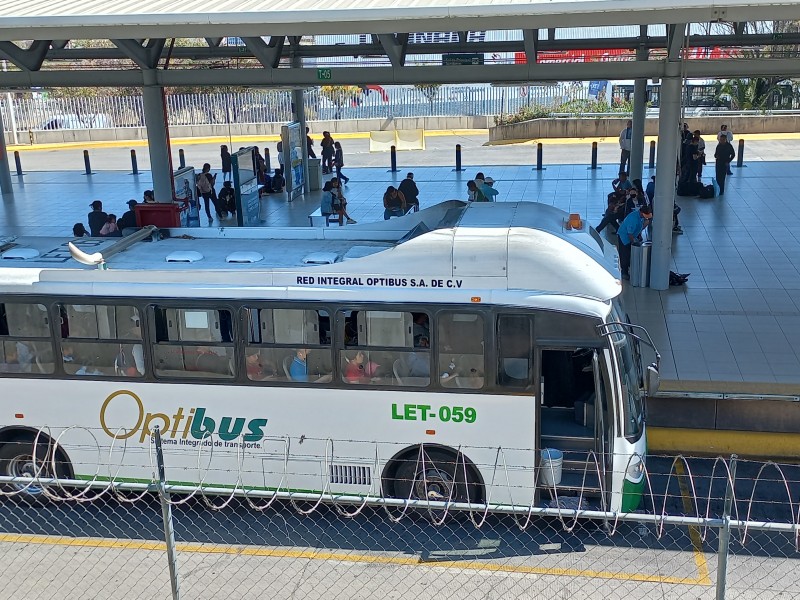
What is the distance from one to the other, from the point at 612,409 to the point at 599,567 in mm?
1415

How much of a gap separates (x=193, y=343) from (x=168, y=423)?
86cm

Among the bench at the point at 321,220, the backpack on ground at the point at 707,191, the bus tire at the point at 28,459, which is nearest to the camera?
the bus tire at the point at 28,459

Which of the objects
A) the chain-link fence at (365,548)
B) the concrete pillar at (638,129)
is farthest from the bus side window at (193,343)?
the concrete pillar at (638,129)

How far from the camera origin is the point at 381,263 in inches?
340

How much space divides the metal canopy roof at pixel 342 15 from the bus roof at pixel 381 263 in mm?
2315

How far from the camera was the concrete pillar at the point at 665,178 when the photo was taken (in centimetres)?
1512

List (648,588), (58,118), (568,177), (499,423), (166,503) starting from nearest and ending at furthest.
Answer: (166,503)
(648,588)
(499,423)
(568,177)
(58,118)

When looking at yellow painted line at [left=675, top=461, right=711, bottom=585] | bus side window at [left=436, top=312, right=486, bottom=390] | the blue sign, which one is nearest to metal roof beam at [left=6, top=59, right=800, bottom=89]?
yellow painted line at [left=675, top=461, right=711, bottom=585]

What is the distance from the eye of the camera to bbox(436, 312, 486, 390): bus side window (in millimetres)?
8445

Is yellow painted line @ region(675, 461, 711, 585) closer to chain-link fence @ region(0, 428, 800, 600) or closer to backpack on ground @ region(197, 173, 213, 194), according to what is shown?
chain-link fence @ region(0, 428, 800, 600)

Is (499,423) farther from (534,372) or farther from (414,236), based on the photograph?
(414,236)

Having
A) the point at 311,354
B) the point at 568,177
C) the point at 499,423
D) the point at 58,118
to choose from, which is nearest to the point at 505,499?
the point at 499,423

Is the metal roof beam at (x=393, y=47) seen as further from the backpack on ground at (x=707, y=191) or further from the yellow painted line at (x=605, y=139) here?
the yellow painted line at (x=605, y=139)

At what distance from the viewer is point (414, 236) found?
880 cm
